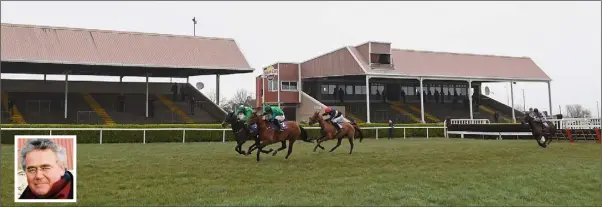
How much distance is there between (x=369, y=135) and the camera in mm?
26438

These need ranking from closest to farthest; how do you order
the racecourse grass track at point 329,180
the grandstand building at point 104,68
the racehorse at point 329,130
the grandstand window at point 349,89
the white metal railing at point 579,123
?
the racecourse grass track at point 329,180 < the racehorse at point 329,130 < the white metal railing at point 579,123 < the grandstand building at point 104,68 < the grandstand window at point 349,89

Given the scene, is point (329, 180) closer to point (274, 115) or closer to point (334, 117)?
point (274, 115)

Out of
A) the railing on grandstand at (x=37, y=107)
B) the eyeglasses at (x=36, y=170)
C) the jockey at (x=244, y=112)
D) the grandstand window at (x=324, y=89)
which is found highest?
the grandstand window at (x=324, y=89)

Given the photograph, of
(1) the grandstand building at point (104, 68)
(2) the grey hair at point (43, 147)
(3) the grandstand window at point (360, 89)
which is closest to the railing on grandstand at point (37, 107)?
(1) the grandstand building at point (104, 68)

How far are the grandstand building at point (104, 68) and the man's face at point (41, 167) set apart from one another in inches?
888

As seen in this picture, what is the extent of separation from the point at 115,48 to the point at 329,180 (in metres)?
23.9

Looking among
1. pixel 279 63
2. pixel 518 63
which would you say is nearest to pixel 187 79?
pixel 279 63

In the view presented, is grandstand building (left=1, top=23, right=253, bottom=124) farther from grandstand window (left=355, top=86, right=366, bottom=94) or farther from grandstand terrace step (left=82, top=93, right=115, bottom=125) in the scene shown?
grandstand window (left=355, top=86, right=366, bottom=94)

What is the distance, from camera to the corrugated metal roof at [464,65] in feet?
122

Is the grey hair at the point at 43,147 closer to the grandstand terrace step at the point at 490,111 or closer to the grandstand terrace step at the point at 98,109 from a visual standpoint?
the grandstand terrace step at the point at 98,109

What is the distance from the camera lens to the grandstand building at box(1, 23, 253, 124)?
90.5 feet

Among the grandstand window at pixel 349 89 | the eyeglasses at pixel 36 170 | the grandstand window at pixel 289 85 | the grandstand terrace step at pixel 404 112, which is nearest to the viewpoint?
the eyeglasses at pixel 36 170

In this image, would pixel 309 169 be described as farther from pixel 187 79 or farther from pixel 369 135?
pixel 187 79

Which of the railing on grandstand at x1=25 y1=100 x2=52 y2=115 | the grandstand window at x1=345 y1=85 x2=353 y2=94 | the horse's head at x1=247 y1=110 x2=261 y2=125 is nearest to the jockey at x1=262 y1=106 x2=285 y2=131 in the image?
the horse's head at x1=247 y1=110 x2=261 y2=125
